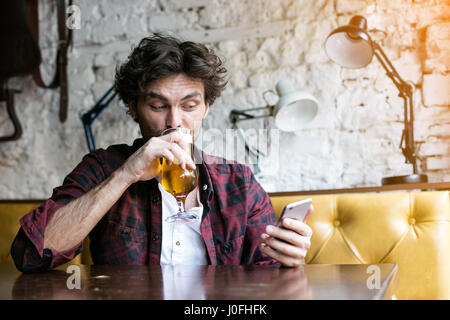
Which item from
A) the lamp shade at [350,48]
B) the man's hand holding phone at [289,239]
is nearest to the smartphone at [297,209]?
the man's hand holding phone at [289,239]

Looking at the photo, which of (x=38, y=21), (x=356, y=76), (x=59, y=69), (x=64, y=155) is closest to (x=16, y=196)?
(x=64, y=155)

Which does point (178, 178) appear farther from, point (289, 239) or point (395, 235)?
point (395, 235)

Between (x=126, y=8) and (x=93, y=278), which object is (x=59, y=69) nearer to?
(x=126, y=8)

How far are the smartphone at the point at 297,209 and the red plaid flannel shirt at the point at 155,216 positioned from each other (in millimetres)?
366

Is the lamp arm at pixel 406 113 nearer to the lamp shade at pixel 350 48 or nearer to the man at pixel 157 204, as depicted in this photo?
the lamp shade at pixel 350 48

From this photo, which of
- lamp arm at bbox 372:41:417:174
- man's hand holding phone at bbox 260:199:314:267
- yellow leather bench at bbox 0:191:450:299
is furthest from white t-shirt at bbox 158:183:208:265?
lamp arm at bbox 372:41:417:174

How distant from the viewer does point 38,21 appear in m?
3.01

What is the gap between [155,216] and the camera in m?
1.43

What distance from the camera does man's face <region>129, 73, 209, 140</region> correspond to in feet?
5.14

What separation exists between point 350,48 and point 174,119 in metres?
1.07

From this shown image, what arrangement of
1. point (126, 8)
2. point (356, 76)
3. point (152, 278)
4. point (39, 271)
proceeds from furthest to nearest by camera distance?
point (126, 8)
point (356, 76)
point (39, 271)
point (152, 278)

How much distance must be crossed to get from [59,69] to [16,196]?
0.90 metres

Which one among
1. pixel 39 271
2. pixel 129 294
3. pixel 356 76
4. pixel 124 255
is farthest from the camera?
pixel 356 76

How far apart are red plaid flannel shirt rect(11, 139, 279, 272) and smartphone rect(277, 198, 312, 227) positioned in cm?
37
